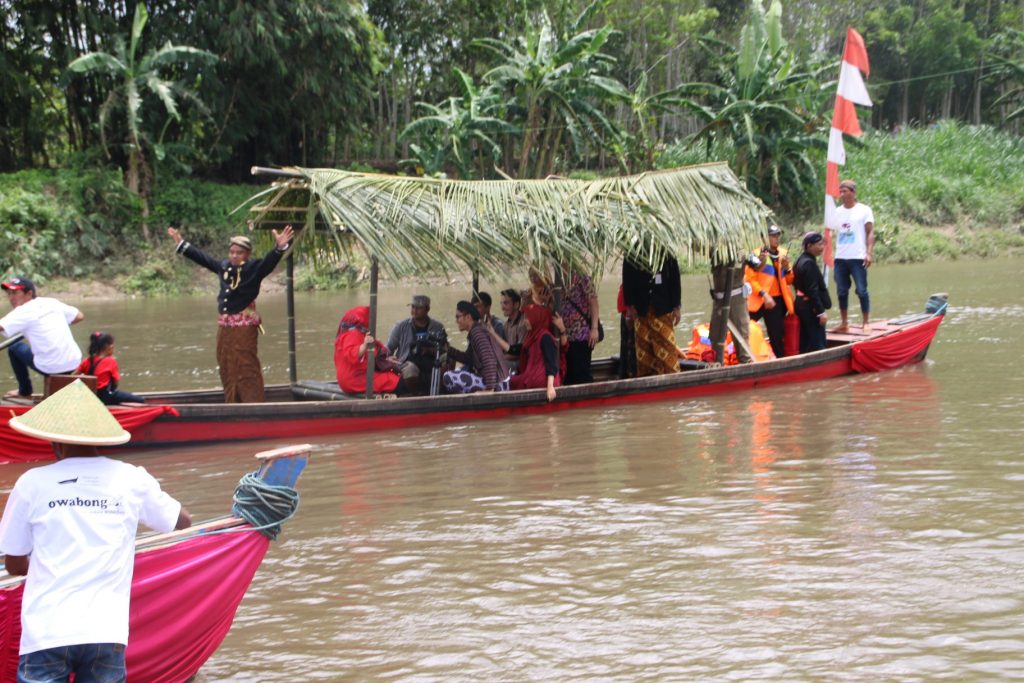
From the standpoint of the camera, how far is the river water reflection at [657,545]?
4441 mm

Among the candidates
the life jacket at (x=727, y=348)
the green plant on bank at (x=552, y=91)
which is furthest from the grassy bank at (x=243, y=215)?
the life jacket at (x=727, y=348)

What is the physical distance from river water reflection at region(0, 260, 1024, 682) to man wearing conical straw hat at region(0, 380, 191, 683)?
1.20m

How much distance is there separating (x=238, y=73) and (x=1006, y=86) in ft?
105

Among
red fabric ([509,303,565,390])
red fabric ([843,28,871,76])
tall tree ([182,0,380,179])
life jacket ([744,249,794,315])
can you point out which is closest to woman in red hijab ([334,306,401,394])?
red fabric ([509,303,565,390])

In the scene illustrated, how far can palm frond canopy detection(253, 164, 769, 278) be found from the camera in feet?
27.3

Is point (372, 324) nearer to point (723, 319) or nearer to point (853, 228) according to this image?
point (723, 319)

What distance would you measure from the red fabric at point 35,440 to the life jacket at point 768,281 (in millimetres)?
5903

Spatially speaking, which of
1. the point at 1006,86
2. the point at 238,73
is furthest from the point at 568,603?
the point at 1006,86

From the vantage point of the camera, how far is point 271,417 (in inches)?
330

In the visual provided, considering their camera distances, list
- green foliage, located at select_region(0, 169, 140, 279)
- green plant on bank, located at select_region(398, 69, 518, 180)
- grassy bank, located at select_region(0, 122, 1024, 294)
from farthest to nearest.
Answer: grassy bank, located at select_region(0, 122, 1024, 294)
green plant on bank, located at select_region(398, 69, 518, 180)
green foliage, located at select_region(0, 169, 140, 279)

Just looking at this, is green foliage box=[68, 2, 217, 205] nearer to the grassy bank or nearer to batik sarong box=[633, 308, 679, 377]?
the grassy bank

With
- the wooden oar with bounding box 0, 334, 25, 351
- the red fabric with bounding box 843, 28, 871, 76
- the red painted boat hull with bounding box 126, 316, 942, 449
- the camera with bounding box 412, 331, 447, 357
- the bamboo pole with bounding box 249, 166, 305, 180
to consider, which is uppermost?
the red fabric with bounding box 843, 28, 871, 76

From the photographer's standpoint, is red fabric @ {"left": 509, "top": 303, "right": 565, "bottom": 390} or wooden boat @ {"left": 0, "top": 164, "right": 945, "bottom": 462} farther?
red fabric @ {"left": 509, "top": 303, "right": 565, "bottom": 390}

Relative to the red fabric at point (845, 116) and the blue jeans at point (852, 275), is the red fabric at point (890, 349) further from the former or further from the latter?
the red fabric at point (845, 116)
